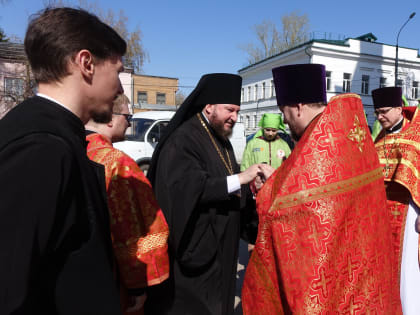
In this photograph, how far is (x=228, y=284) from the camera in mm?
2486

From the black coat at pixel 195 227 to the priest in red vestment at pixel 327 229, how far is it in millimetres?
518

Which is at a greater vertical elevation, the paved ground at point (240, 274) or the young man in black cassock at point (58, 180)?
the young man in black cassock at point (58, 180)

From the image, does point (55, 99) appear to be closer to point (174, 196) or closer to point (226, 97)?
point (174, 196)

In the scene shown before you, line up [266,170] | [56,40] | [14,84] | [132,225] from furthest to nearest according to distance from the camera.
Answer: [14,84]
[266,170]
[132,225]
[56,40]

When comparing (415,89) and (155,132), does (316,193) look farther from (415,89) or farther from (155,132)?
(415,89)

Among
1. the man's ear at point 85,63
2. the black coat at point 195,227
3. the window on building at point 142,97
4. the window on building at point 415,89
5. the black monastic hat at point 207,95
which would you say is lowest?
the black coat at point 195,227

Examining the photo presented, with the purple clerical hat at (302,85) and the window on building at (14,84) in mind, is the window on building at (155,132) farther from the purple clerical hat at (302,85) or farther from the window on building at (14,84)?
the window on building at (14,84)

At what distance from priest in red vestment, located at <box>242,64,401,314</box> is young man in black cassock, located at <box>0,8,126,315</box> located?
934 mm

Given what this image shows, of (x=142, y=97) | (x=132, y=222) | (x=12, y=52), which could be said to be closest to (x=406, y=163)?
(x=132, y=222)

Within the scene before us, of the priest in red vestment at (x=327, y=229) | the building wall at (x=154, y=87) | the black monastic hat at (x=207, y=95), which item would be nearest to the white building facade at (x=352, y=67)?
the building wall at (x=154, y=87)

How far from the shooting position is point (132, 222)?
183 cm

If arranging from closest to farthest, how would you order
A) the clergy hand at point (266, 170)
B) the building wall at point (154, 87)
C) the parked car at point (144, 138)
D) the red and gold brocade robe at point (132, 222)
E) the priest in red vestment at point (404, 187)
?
the red and gold brocade robe at point (132, 222), the clergy hand at point (266, 170), the priest in red vestment at point (404, 187), the parked car at point (144, 138), the building wall at point (154, 87)

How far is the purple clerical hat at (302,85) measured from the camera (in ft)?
6.43

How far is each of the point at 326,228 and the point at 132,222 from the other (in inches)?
42.9
